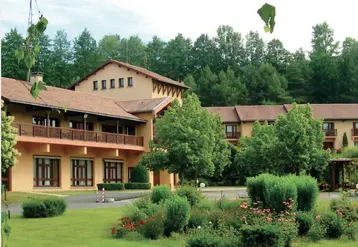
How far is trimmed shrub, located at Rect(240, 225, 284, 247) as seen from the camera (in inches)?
551

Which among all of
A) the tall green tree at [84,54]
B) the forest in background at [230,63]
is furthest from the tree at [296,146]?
the tall green tree at [84,54]

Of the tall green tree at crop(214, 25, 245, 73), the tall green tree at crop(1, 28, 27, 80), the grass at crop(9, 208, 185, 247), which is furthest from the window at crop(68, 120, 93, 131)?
the tall green tree at crop(214, 25, 245, 73)

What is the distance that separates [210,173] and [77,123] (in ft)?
38.9

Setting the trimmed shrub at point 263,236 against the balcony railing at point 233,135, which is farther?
the balcony railing at point 233,135

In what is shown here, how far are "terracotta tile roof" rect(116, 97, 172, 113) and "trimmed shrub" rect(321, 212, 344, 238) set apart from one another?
100 ft

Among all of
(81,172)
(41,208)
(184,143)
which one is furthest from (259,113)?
(41,208)

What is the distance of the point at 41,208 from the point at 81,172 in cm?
2181

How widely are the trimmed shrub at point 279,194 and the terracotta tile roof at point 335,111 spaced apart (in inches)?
2009

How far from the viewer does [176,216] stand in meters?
16.9

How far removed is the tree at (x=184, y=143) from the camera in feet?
121

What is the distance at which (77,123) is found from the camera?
42.9 metres

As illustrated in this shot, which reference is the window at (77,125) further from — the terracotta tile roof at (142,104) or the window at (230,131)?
the window at (230,131)

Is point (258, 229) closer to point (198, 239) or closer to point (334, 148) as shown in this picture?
point (198, 239)

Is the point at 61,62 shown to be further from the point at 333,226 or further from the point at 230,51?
the point at 333,226
